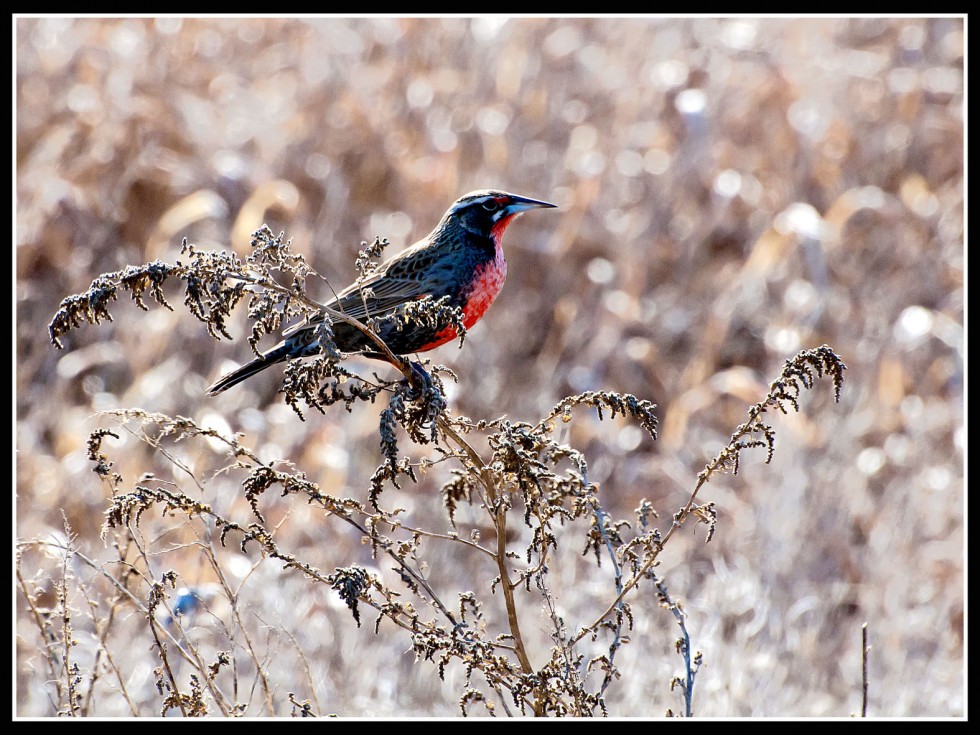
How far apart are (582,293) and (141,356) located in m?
2.43

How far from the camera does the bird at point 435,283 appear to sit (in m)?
3.20

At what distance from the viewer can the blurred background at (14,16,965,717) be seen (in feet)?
15.6

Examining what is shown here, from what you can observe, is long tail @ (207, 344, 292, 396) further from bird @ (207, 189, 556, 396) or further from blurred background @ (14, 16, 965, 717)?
blurred background @ (14, 16, 965, 717)

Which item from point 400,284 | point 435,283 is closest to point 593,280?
point 400,284

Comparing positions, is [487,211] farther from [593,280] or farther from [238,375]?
[593,280]

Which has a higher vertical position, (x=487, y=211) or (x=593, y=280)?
(x=593, y=280)

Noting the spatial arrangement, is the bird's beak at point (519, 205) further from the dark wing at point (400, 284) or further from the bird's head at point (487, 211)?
the dark wing at point (400, 284)

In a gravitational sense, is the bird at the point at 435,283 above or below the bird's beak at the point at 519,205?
Result: below

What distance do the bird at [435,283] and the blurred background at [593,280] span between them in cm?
142

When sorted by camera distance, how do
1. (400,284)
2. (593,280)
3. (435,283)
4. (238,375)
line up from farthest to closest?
(593,280) < (400,284) < (435,283) < (238,375)

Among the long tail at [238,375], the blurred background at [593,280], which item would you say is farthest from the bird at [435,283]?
the blurred background at [593,280]

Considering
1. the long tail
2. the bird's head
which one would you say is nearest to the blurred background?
the long tail

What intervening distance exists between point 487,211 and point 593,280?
2766 millimetres

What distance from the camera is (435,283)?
3434 mm
